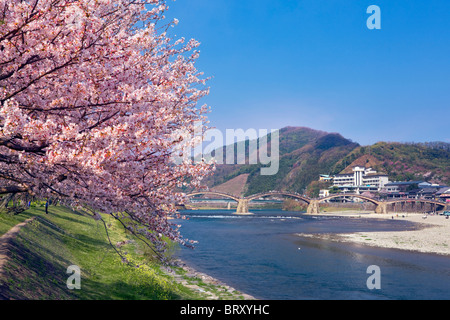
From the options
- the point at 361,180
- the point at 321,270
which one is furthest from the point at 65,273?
the point at 361,180

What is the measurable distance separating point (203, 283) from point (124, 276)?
5303mm

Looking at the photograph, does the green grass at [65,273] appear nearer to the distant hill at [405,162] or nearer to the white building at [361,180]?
the white building at [361,180]

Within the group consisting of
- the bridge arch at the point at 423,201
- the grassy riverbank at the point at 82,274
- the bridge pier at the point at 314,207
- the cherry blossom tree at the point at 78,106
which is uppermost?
the cherry blossom tree at the point at 78,106

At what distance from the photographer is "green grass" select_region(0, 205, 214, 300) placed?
940 cm

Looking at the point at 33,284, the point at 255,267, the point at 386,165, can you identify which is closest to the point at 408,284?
the point at 255,267

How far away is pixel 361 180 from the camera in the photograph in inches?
6594

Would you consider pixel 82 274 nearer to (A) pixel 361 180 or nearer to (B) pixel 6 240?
(B) pixel 6 240

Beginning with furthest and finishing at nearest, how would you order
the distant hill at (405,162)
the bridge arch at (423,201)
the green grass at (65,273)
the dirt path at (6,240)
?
1. the distant hill at (405,162)
2. the bridge arch at (423,201)
3. the dirt path at (6,240)
4. the green grass at (65,273)

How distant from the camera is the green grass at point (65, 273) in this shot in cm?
940

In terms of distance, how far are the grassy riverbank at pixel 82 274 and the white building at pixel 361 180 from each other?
5825 inches

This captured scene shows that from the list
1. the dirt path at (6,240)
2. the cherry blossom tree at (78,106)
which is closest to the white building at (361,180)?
the dirt path at (6,240)

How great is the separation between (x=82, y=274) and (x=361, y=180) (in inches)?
6763

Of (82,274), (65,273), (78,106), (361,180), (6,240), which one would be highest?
(78,106)
